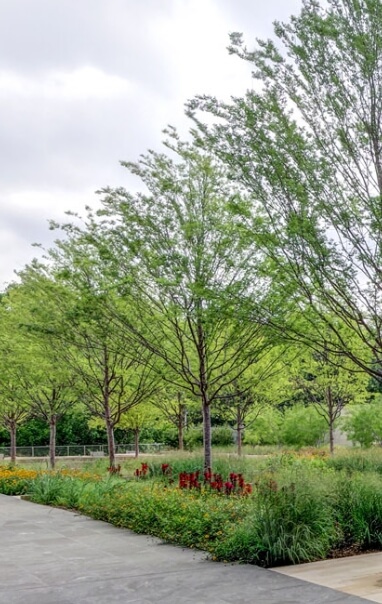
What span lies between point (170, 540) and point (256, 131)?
18.3ft

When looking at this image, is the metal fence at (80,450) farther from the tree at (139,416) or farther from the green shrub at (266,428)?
the tree at (139,416)

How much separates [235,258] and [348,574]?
7.30 m

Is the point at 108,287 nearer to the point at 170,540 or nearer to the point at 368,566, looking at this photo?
the point at 170,540

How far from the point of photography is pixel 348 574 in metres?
7.11

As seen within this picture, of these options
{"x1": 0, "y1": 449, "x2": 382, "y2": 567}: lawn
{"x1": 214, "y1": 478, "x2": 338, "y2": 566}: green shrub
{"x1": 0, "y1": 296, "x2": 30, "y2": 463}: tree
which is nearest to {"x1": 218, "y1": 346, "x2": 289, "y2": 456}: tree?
{"x1": 0, "y1": 296, "x2": 30, "y2": 463}: tree

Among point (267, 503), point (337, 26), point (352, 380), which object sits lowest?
point (267, 503)

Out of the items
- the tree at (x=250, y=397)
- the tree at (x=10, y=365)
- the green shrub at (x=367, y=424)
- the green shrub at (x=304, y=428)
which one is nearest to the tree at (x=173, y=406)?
the tree at (x=250, y=397)

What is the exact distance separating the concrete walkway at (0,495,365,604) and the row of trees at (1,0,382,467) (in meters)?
3.22

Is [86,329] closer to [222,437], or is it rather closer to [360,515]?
[360,515]

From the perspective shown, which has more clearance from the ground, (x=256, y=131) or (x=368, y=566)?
(x=256, y=131)

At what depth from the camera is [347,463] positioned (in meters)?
19.0

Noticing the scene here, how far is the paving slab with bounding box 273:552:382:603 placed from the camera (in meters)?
6.45

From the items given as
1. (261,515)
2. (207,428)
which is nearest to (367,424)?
(207,428)

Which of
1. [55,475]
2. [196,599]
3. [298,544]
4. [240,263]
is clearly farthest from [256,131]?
[55,475]
